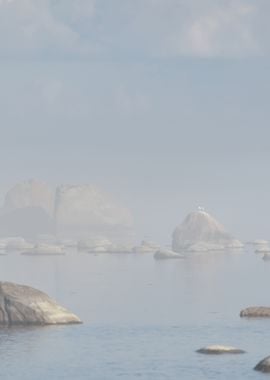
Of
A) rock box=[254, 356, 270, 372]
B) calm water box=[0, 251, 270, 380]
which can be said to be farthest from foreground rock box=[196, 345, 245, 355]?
rock box=[254, 356, 270, 372]

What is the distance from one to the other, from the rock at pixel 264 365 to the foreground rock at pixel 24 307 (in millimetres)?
24132

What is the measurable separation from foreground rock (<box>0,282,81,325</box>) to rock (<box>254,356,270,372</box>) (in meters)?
24.1

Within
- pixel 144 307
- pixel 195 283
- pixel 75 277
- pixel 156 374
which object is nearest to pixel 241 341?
pixel 156 374

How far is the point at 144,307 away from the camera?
136m

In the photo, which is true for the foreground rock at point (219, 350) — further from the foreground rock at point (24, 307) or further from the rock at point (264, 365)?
the foreground rock at point (24, 307)

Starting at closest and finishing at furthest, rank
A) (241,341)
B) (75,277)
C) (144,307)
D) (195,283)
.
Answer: (241,341) → (144,307) → (195,283) → (75,277)

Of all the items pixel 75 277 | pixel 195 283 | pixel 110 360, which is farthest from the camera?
pixel 75 277

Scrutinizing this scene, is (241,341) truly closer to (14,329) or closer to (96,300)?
(14,329)

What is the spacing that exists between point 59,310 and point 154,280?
8346 cm

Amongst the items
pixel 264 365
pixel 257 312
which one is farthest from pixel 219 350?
pixel 257 312

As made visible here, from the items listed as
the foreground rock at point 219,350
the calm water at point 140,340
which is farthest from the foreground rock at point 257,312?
the foreground rock at point 219,350

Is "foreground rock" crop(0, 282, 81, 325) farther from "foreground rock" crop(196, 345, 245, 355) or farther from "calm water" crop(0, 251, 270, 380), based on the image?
"foreground rock" crop(196, 345, 245, 355)

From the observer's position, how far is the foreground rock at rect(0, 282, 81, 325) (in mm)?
106000

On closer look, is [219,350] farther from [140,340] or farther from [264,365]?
[140,340]
